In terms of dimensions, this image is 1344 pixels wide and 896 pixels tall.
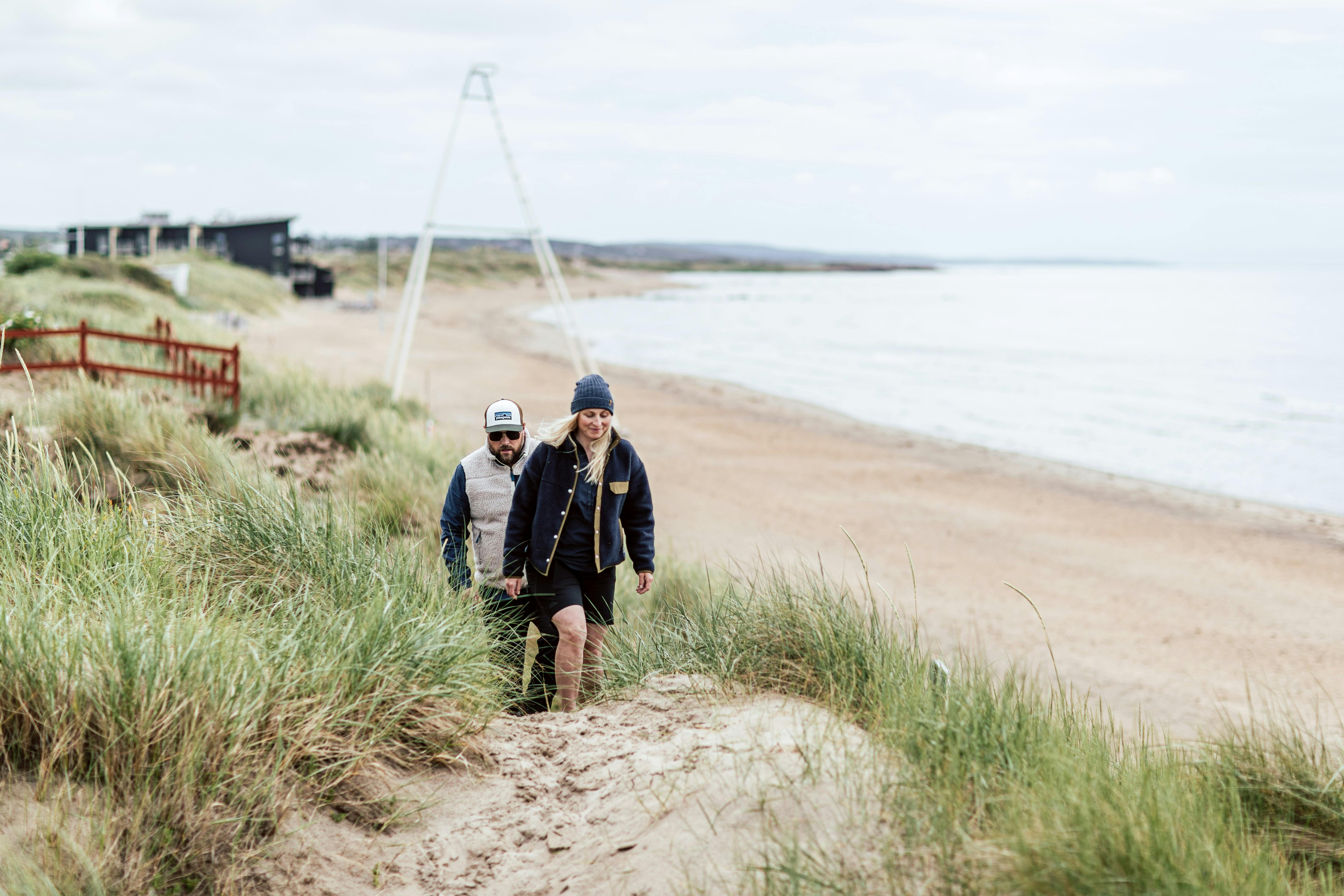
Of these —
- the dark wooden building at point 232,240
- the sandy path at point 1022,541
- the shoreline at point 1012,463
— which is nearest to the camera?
the sandy path at point 1022,541

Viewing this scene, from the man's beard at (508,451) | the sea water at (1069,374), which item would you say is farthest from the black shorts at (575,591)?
the sea water at (1069,374)

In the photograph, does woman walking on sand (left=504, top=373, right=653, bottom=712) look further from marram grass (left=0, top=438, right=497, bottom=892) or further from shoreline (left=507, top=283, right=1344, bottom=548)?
shoreline (left=507, top=283, right=1344, bottom=548)

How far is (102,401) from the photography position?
8.33 metres

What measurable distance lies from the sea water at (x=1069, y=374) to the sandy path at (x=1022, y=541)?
2759 millimetres

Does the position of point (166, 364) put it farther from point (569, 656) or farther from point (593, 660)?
point (569, 656)

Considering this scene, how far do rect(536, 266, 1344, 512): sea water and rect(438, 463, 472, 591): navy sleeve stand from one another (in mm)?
18471

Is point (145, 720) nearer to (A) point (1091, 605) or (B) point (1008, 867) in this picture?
(B) point (1008, 867)

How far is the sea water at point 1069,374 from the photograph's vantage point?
75.7ft

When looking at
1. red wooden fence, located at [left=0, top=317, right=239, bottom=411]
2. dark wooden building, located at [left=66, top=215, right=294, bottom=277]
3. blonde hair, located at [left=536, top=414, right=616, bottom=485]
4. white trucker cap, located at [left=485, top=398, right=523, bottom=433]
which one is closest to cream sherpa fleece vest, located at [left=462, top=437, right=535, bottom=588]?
white trucker cap, located at [left=485, top=398, right=523, bottom=433]

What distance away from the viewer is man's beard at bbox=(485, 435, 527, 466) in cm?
492

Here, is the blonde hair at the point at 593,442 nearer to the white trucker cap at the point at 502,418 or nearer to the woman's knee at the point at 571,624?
the white trucker cap at the point at 502,418

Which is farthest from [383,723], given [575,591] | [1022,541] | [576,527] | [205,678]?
[1022,541]

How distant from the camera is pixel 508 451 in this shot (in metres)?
4.93

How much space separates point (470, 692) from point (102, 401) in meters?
6.28
